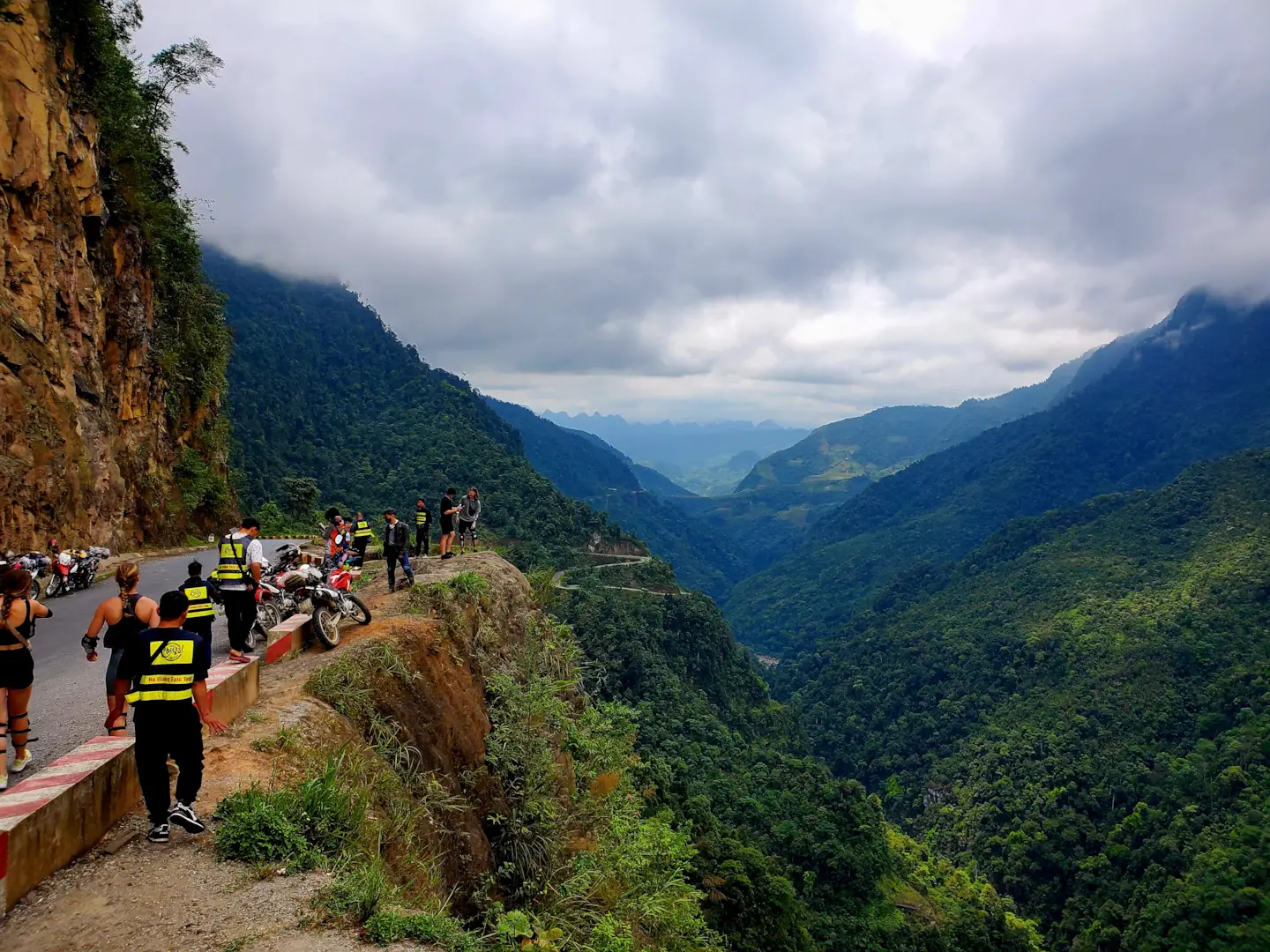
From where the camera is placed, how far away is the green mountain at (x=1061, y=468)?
148 metres

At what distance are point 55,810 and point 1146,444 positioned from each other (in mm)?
212201

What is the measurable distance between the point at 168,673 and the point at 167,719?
34 centimetres

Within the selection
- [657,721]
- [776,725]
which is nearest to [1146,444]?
[776,725]

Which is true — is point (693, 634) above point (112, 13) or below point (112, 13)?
below

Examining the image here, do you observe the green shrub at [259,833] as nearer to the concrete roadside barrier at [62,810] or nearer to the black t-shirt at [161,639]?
the concrete roadside barrier at [62,810]

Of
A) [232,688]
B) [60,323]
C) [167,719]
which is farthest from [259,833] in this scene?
[60,323]

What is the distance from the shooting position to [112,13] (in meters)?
20.8

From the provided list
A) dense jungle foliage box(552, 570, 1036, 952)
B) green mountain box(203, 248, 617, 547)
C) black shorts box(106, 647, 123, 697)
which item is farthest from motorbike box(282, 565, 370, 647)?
green mountain box(203, 248, 617, 547)

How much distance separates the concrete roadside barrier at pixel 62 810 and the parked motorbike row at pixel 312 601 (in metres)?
3.76

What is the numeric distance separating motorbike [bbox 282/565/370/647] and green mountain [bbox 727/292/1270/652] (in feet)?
417

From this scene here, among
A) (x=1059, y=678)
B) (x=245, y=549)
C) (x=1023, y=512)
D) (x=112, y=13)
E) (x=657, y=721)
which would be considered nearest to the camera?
(x=245, y=549)

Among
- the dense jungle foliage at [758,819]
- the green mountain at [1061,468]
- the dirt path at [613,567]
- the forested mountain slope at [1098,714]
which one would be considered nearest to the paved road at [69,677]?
the dense jungle foliage at [758,819]

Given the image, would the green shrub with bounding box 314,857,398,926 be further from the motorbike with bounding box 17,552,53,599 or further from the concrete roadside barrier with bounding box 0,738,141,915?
the motorbike with bounding box 17,552,53,599

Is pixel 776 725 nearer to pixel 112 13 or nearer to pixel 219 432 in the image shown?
A: pixel 219 432
